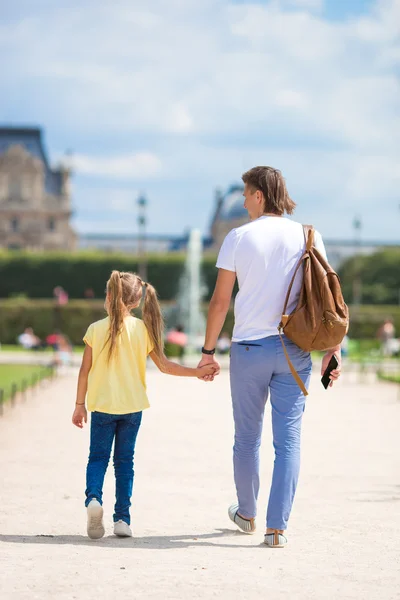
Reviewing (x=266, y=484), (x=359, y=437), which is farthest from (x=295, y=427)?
(x=359, y=437)

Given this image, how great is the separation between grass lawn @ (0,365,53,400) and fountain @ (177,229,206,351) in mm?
8210

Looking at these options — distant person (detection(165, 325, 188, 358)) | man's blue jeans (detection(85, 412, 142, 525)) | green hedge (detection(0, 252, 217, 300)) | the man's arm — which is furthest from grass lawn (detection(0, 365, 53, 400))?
green hedge (detection(0, 252, 217, 300))

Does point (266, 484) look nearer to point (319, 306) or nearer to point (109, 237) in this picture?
point (319, 306)

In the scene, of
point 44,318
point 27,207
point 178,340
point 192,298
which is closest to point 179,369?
point 178,340

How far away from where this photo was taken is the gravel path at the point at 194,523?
12.1ft

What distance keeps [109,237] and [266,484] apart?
3512 inches

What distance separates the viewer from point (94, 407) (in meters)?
4.69

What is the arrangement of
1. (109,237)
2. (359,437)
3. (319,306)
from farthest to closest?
(109,237) < (359,437) < (319,306)

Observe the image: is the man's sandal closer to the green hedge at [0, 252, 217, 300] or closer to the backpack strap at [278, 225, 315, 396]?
the backpack strap at [278, 225, 315, 396]

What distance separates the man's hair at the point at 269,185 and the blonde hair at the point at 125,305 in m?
0.61

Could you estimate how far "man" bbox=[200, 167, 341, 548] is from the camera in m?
4.50

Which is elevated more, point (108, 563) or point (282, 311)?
point (282, 311)

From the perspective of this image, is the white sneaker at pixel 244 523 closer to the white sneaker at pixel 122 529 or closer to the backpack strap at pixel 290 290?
the white sneaker at pixel 122 529

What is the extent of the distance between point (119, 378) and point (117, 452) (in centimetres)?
31
